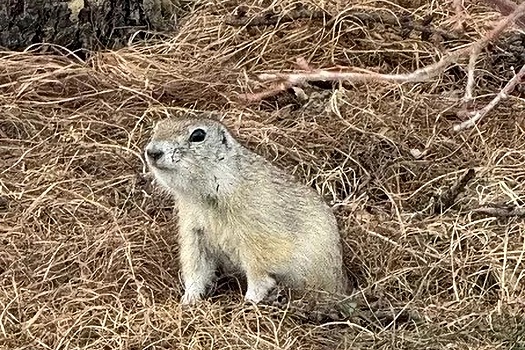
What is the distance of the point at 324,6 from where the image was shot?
6.51 metres

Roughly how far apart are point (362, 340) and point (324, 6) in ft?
9.13

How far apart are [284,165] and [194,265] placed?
1.03 meters

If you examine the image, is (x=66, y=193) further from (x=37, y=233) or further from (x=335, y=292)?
(x=335, y=292)

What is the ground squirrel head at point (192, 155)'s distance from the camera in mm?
4262

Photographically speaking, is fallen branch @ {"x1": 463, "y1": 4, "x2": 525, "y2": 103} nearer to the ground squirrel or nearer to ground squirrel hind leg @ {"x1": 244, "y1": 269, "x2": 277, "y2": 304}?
the ground squirrel

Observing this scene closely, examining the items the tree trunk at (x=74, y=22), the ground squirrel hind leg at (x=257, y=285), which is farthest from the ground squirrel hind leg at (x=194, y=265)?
the tree trunk at (x=74, y=22)

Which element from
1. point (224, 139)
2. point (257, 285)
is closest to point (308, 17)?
point (224, 139)

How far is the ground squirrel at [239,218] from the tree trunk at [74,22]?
6.59 feet

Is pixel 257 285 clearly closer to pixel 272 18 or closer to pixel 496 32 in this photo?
pixel 496 32

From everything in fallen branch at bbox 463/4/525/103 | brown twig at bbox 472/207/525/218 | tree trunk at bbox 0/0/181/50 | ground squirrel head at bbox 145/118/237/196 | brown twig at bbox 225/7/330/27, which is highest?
fallen branch at bbox 463/4/525/103

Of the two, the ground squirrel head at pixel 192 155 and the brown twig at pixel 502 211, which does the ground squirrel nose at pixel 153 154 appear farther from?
the brown twig at pixel 502 211

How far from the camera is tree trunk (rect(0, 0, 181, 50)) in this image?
6.16 meters

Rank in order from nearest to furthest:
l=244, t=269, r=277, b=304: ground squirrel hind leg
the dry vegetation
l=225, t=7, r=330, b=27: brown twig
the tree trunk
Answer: the dry vegetation, l=244, t=269, r=277, b=304: ground squirrel hind leg, the tree trunk, l=225, t=7, r=330, b=27: brown twig

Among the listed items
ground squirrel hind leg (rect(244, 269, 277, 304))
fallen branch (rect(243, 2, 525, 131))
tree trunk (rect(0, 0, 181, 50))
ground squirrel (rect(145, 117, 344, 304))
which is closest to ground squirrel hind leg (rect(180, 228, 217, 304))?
ground squirrel (rect(145, 117, 344, 304))
